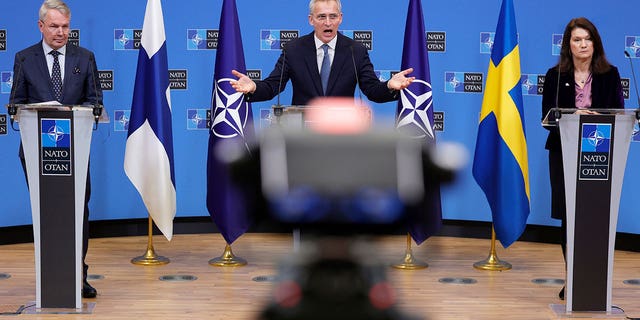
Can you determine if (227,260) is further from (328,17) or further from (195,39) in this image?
(328,17)

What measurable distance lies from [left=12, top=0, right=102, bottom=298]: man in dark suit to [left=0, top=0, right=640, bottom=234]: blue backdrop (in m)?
2.11

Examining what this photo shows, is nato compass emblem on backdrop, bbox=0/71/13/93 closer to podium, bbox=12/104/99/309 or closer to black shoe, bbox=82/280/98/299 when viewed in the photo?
black shoe, bbox=82/280/98/299

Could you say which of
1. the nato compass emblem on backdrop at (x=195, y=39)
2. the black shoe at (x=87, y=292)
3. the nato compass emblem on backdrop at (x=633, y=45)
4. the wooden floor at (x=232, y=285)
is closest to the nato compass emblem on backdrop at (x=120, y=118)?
the nato compass emblem on backdrop at (x=195, y=39)

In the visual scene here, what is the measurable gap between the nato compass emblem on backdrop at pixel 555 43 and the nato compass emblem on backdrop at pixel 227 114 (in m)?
2.64

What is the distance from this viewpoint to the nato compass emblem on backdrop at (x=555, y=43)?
7.00 metres

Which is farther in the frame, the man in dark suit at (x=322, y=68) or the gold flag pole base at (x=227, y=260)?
the gold flag pole base at (x=227, y=260)

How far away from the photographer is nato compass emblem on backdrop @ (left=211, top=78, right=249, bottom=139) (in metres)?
6.13

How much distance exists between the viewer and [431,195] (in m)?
1.33

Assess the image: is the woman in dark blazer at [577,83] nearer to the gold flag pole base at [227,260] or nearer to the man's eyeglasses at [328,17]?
the man's eyeglasses at [328,17]

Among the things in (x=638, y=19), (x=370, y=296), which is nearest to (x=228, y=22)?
(x=638, y=19)

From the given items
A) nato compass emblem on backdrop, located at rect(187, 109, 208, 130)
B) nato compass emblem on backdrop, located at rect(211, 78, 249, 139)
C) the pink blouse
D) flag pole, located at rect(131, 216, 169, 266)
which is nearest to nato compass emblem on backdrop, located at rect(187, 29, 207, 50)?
nato compass emblem on backdrop, located at rect(187, 109, 208, 130)

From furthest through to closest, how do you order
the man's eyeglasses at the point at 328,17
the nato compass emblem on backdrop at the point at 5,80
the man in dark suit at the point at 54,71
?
the nato compass emblem on backdrop at the point at 5,80, the man in dark suit at the point at 54,71, the man's eyeglasses at the point at 328,17

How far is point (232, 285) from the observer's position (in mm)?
5465

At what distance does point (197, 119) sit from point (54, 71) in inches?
96.3
